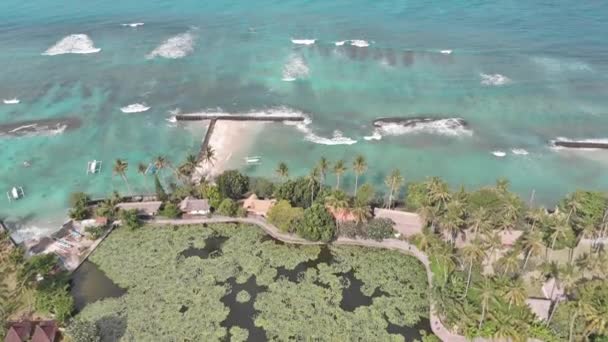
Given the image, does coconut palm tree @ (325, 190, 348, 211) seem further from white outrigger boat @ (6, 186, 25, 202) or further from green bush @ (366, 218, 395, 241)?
white outrigger boat @ (6, 186, 25, 202)

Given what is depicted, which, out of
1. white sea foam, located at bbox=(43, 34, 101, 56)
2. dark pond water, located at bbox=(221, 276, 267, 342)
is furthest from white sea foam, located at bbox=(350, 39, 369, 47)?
dark pond water, located at bbox=(221, 276, 267, 342)

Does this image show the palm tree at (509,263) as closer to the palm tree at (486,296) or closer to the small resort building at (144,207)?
the palm tree at (486,296)

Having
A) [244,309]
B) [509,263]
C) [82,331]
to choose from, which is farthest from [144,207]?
[509,263]

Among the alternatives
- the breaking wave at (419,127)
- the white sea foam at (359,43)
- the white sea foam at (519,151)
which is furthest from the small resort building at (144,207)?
the white sea foam at (359,43)

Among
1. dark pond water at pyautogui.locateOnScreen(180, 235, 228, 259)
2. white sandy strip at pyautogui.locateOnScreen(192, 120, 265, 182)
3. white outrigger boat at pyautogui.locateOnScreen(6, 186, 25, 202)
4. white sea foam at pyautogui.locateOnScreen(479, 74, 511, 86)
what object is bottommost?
dark pond water at pyautogui.locateOnScreen(180, 235, 228, 259)

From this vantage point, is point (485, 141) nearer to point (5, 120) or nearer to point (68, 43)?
point (5, 120)

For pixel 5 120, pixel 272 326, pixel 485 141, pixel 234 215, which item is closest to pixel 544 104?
pixel 485 141
